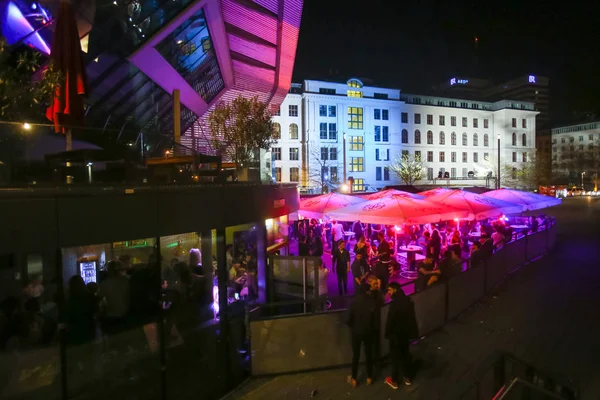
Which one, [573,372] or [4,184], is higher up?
[4,184]

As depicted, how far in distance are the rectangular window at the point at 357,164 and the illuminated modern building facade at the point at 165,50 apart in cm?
3344

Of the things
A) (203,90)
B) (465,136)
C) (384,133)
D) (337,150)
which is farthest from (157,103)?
(465,136)

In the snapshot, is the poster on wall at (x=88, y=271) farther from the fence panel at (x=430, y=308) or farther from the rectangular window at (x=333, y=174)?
the rectangular window at (x=333, y=174)

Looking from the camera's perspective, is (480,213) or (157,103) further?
(157,103)

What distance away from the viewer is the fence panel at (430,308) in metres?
8.13

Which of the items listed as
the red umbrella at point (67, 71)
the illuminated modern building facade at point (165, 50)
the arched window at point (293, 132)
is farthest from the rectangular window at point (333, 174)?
the red umbrella at point (67, 71)

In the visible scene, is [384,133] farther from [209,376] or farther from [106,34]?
[209,376]

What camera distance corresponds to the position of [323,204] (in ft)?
55.0

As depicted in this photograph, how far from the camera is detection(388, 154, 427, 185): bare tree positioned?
60.3m

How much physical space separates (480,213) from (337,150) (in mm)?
44009

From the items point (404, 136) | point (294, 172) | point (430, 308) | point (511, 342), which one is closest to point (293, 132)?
point (294, 172)

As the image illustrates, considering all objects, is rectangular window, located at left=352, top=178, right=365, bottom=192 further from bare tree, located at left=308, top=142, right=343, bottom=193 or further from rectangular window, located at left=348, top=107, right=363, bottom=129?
rectangular window, located at left=348, top=107, right=363, bottom=129

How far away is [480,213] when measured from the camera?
1415 cm

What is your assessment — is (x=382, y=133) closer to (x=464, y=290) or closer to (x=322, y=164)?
(x=322, y=164)
